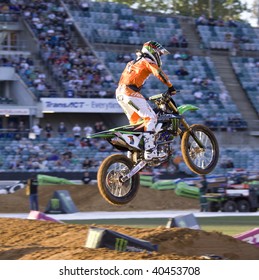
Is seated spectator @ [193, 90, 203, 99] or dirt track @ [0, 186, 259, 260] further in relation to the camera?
seated spectator @ [193, 90, 203, 99]

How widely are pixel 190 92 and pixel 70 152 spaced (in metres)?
7.97

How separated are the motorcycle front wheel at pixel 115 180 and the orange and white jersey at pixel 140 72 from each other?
1357mm

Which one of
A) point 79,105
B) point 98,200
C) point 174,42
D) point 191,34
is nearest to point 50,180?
point 98,200

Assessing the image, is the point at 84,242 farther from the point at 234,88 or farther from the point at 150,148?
the point at 234,88

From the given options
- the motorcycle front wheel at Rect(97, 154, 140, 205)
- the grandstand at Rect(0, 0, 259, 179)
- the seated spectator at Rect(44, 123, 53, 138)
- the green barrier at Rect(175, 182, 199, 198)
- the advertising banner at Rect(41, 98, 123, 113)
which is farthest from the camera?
the advertising banner at Rect(41, 98, 123, 113)

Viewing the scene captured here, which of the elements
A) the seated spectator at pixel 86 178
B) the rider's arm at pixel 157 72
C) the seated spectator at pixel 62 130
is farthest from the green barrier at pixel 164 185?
the rider's arm at pixel 157 72

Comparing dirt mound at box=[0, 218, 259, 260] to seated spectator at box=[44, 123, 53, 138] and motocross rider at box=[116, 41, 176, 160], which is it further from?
seated spectator at box=[44, 123, 53, 138]

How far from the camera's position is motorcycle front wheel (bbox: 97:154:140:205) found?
1296cm

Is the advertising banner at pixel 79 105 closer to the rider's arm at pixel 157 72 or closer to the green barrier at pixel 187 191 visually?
the green barrier at pixel 187 191

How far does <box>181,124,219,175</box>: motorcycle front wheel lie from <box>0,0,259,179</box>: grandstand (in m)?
17.3

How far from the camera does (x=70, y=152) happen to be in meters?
31.4

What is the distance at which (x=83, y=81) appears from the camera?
3497 centimetres

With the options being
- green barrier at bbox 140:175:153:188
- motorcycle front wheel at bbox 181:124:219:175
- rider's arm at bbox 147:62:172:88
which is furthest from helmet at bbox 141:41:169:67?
green barrier at bbox 140:175:153:188
